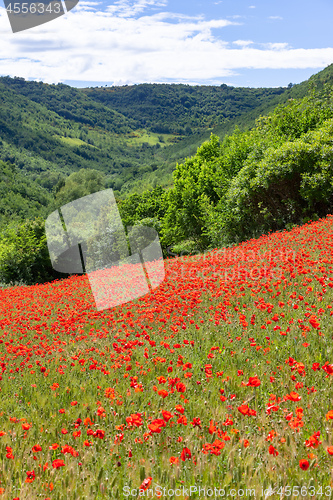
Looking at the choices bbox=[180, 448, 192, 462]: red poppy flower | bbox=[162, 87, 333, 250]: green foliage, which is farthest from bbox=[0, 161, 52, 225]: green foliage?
bbox=[180, 448, 192, 462]: red poppy flower

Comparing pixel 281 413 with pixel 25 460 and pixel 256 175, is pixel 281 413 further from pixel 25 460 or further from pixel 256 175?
pixel 256 175

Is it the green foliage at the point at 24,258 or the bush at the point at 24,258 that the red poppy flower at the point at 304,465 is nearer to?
the bush at the point at 24,258

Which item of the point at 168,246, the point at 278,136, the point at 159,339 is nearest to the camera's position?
the point at 159,339

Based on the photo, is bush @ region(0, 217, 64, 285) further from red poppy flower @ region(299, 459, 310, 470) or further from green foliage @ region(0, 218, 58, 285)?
red poppy flower @ region(299, 459, 310, 470)

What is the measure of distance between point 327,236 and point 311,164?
10.5m

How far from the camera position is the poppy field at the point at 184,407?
2525mm

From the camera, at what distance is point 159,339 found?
574cm

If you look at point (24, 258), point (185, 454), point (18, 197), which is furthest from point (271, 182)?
point (18, 197)

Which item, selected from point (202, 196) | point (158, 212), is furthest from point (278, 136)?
Answer: point (158, 212)

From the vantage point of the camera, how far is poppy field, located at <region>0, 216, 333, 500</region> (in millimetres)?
2525

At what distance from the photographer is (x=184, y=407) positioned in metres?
3.54

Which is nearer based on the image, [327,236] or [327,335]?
[327,335]

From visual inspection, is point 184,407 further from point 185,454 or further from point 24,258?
point 24,258

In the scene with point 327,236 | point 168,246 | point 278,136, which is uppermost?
point 278,136
